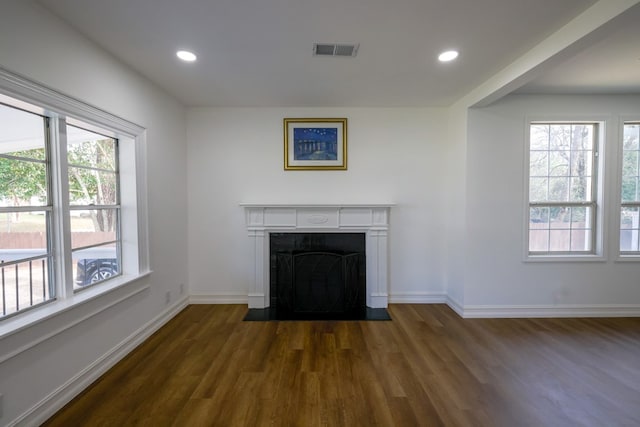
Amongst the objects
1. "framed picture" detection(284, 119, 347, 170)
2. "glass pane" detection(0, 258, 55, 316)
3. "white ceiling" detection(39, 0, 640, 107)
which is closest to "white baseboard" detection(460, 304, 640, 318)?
"framed picture" detection(284, 119, 347, 170)

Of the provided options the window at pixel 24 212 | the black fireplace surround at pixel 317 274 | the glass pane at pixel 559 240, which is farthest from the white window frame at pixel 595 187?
the window at pixel 24 212

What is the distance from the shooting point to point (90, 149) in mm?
2309

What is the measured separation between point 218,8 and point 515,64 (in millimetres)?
2422

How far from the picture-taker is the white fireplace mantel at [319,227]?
3.48m

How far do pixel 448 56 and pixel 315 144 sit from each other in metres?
1.76

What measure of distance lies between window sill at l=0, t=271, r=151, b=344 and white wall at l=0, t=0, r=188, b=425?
4cm

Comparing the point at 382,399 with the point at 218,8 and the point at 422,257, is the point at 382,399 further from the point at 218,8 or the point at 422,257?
the point at 218,8

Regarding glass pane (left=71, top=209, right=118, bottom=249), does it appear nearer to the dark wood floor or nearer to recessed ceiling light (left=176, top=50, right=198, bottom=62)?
the dark wood floor

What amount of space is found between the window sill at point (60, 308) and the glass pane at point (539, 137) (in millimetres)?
4568

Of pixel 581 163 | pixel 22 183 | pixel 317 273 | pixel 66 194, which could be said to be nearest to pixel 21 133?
pixel 22 183

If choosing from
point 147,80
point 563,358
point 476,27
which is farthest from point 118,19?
point 563,358

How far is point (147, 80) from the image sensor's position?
2.76 metres

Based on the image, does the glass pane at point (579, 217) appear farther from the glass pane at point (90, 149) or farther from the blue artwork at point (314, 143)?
the glass pane at point (90, 149)

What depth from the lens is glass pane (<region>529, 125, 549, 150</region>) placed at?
10.7ft
